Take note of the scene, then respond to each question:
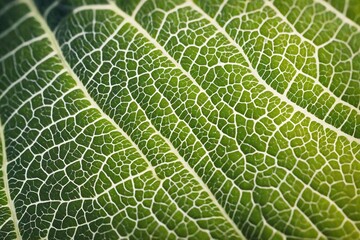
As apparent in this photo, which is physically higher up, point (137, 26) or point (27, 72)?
point (27, 72)

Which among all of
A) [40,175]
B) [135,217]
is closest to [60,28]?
[40,175]

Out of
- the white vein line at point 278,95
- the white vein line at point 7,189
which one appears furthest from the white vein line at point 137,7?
the white vein line at point 7,189

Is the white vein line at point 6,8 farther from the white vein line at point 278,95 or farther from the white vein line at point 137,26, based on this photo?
the white vein line at point 278,95

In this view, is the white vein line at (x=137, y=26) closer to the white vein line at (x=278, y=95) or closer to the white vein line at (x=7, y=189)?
the white vein line at (x=278, y=95)

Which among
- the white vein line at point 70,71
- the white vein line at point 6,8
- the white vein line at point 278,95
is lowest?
the white vein line at point 278,95

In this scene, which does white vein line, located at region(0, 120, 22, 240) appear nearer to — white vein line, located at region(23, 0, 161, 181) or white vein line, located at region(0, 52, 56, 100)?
white vein line, located at region(0, 52, 56, 100)

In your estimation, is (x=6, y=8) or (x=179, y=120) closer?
(x=6, y=8)

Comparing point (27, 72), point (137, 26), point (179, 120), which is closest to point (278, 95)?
point (179, 120)

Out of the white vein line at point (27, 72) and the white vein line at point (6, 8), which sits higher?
the white vein line at point (6, 8)

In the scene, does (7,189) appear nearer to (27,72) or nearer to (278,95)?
(27,72)
